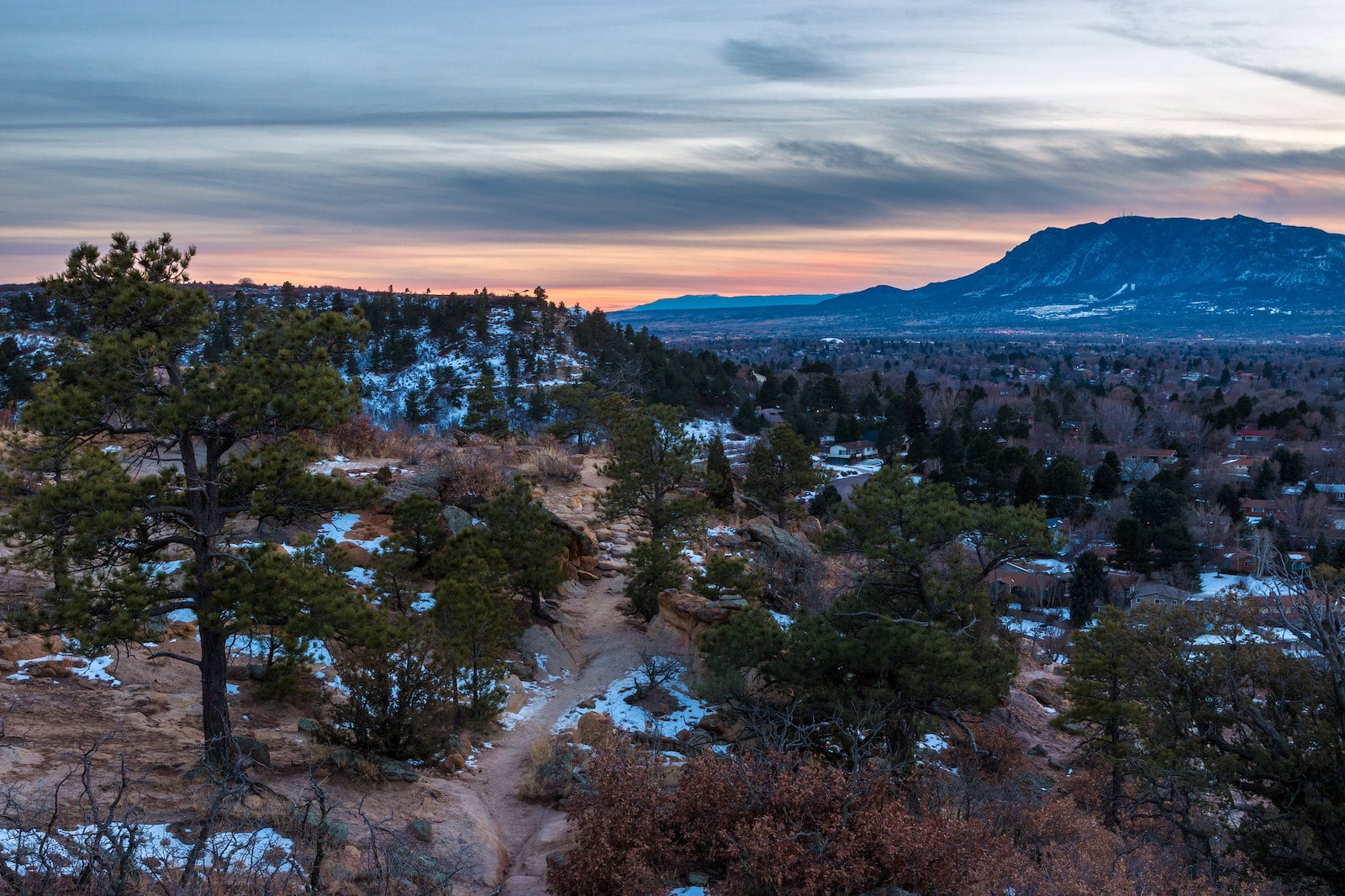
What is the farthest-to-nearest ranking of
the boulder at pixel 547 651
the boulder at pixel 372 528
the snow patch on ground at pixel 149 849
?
the boulder at pixel 372 528, the boulder at pixel 547 651, the snow patch on ground at pixel 149 849

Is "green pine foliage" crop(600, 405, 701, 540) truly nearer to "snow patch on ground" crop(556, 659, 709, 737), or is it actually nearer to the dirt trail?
the dirt trail

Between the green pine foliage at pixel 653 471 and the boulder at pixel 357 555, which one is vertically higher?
the green pine foliage at pixel 653 471

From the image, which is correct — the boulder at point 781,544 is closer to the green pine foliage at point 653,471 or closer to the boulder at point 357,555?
the green pine foliage at point 653,471

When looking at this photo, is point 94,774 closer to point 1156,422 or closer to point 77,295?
point 77,295

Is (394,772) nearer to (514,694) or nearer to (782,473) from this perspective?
(514,694)

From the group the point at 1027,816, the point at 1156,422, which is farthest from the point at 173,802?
the point at 1156,422

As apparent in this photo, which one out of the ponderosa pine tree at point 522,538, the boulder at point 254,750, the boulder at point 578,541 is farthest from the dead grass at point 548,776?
the boulder at point 578,541

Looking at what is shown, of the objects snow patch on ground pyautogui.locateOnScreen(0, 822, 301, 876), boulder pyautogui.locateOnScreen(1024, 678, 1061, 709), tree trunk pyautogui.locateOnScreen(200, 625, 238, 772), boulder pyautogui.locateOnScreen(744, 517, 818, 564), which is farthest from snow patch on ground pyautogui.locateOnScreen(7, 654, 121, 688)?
boulder pyautogui.locateOnScreen(1024, 678, 1061, 709)
